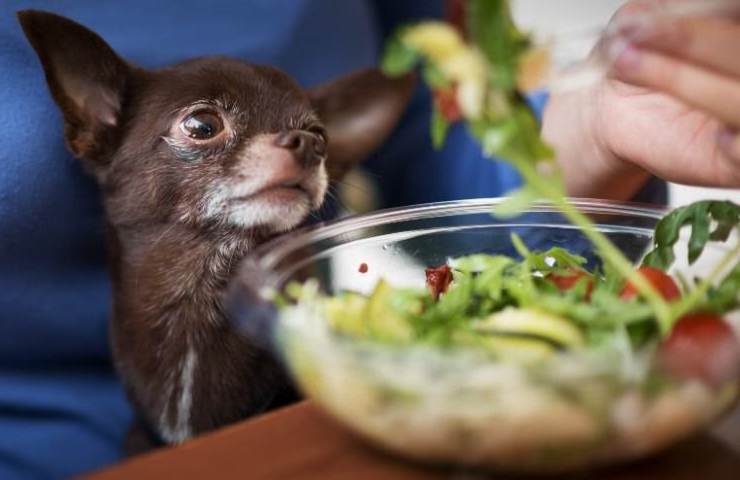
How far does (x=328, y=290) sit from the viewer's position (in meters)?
0.73

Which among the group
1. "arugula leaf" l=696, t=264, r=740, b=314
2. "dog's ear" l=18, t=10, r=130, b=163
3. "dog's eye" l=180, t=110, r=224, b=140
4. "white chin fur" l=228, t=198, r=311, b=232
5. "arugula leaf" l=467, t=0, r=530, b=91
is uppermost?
"dog's ear" l=18, t=10, r=130, b=163

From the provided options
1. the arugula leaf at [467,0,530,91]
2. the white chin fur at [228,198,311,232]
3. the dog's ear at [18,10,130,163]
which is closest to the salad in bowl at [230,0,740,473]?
the arugula leaf at [467,0,530,91]

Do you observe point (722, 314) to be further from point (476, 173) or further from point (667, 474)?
point (476, 173)

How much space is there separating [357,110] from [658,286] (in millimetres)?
646

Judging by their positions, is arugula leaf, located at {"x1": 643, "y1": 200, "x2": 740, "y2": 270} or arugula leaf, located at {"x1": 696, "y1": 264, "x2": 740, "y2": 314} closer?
arugula leaf, located at {"x1": 696, "y1": 264, "x2": 740, "y2": 314}

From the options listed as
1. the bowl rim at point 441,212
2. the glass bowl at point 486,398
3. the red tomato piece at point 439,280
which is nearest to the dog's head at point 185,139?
the bowl rim at point 441,212

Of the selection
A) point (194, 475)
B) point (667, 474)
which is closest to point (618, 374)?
point (667, 474)

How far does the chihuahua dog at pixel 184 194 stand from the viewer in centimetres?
94

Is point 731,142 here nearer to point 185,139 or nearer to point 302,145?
point 302,145

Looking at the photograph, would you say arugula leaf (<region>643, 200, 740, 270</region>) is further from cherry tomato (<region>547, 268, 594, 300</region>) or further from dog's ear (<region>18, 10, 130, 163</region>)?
dog's ear (<region>18, 10, 130, 163</region>)

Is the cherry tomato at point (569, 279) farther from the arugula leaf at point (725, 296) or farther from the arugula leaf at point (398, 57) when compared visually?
the arugula leaf at point (398, 57)

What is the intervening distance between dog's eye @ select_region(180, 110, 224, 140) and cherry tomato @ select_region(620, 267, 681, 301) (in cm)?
52

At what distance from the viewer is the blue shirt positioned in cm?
100

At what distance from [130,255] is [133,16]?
0.38 m
